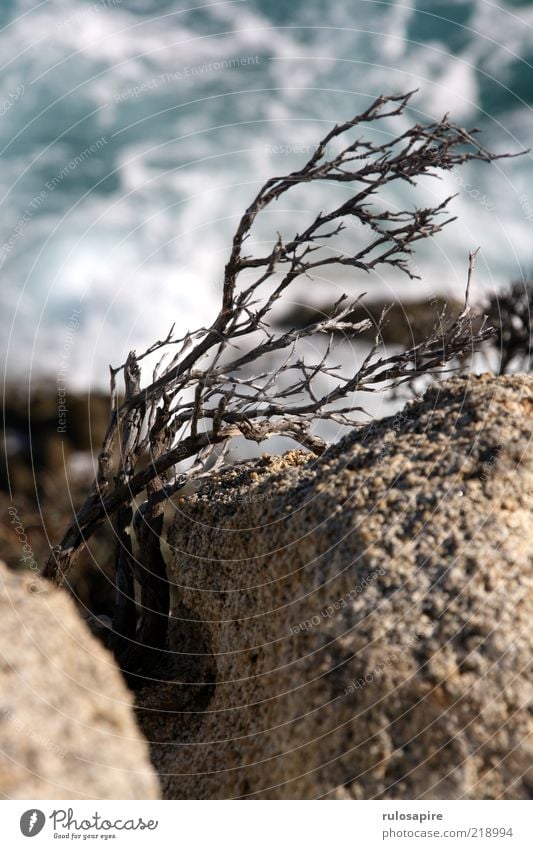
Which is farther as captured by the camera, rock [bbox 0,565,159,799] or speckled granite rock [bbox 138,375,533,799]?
speckled granite rock [bbox 138,375,533,799]

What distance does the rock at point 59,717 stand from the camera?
1.98m

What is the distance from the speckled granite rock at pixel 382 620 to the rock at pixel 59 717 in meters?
0.58

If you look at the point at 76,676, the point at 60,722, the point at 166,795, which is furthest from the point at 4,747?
the point at 166,795

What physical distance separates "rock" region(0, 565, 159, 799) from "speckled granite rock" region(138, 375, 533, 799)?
0.58m

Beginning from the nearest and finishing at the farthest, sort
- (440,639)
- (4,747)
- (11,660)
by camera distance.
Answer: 1. (4,747)
2. (11,660)
3. (440,639)

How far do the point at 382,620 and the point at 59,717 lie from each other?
0.96m

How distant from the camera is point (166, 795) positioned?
2.91m

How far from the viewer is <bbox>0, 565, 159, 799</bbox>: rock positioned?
6.49ft

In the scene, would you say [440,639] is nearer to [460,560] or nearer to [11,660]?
[460,560]

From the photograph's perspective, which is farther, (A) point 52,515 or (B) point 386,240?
(A) point 52,515

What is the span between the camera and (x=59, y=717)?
2.09m

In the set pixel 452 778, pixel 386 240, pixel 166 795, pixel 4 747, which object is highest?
pixel 386 240

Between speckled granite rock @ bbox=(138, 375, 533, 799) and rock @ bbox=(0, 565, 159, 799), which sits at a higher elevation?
speckled granite rock @ bbox=(138, 375, 533, 799)
